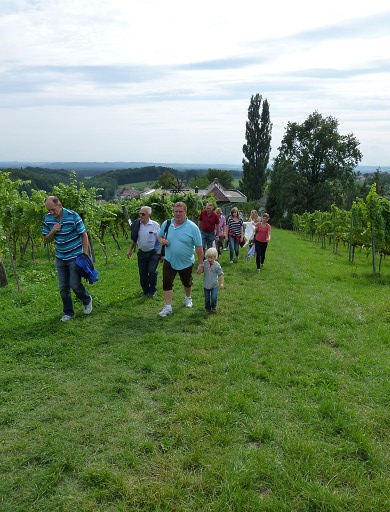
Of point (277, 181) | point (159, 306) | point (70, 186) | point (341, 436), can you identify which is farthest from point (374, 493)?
point (277, 181)

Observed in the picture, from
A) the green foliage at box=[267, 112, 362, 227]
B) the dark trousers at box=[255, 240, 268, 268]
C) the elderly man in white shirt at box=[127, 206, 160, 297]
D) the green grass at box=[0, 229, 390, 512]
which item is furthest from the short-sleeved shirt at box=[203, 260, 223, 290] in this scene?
the green foliage at box=[267, 112, 362, 227]

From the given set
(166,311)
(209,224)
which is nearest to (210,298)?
(166,311)

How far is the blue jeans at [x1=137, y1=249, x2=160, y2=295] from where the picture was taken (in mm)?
7543

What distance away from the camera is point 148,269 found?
25.5 feet

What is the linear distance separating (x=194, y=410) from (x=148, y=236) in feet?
13.1

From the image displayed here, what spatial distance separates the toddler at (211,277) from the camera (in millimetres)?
6852

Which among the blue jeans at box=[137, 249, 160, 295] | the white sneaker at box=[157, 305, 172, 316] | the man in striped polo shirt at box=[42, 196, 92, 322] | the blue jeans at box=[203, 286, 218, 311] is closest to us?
the man in striped polo shirt at box=[42, 196, 92, 322]

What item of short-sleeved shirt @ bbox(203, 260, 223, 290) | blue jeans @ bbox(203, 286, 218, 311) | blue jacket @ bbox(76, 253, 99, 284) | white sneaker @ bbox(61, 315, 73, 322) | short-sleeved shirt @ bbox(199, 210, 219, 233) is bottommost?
white sneaker @ bbox(61, 315, 73, 322)

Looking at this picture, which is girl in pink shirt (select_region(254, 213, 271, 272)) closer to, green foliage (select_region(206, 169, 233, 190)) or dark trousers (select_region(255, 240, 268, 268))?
dark trousers (select_region(255, 240, 268, 268))

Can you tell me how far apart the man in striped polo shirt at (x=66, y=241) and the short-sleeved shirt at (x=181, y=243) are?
1327mm

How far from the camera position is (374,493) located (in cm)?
296

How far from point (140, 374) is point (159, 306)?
8.74 feet

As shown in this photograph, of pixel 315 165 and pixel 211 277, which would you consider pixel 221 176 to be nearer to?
pixel 315 165

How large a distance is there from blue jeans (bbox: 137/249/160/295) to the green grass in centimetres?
76
